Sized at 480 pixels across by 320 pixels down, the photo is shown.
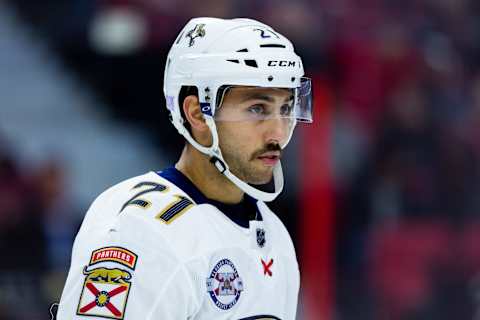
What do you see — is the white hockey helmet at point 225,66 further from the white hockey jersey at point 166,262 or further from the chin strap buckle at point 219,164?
the white hockey jersey at point 166,262

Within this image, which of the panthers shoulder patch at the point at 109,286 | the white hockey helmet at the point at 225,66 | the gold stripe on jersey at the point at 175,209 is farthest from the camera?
the white hockey helmet at the point at 225,66

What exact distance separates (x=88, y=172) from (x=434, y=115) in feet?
5.76

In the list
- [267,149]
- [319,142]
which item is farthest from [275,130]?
[319,142]

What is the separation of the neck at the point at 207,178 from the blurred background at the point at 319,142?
90.5 inches

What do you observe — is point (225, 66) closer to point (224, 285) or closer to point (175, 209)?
point (175, 209)

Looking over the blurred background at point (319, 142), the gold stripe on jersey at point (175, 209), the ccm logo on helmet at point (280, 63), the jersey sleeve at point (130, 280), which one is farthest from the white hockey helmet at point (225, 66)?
the blurred background at point (319, 142)

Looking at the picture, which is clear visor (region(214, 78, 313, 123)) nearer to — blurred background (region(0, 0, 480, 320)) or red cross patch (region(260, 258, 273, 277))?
red cross patch (region(260, 258, 273, 277))

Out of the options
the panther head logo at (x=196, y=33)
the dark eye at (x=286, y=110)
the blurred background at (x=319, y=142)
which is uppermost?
the panther head logo at (x=196, y=33)

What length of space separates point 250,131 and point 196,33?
9.7 inches

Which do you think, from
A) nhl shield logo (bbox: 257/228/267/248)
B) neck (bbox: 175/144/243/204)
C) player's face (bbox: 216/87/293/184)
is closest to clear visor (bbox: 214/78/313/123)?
player's face (bbox: 216/87/293/184)

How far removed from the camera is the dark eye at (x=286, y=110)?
2.39 meters

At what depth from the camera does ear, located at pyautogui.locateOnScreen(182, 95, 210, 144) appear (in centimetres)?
238

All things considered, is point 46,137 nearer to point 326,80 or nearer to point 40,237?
point 40,237

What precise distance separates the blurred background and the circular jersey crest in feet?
7.92
